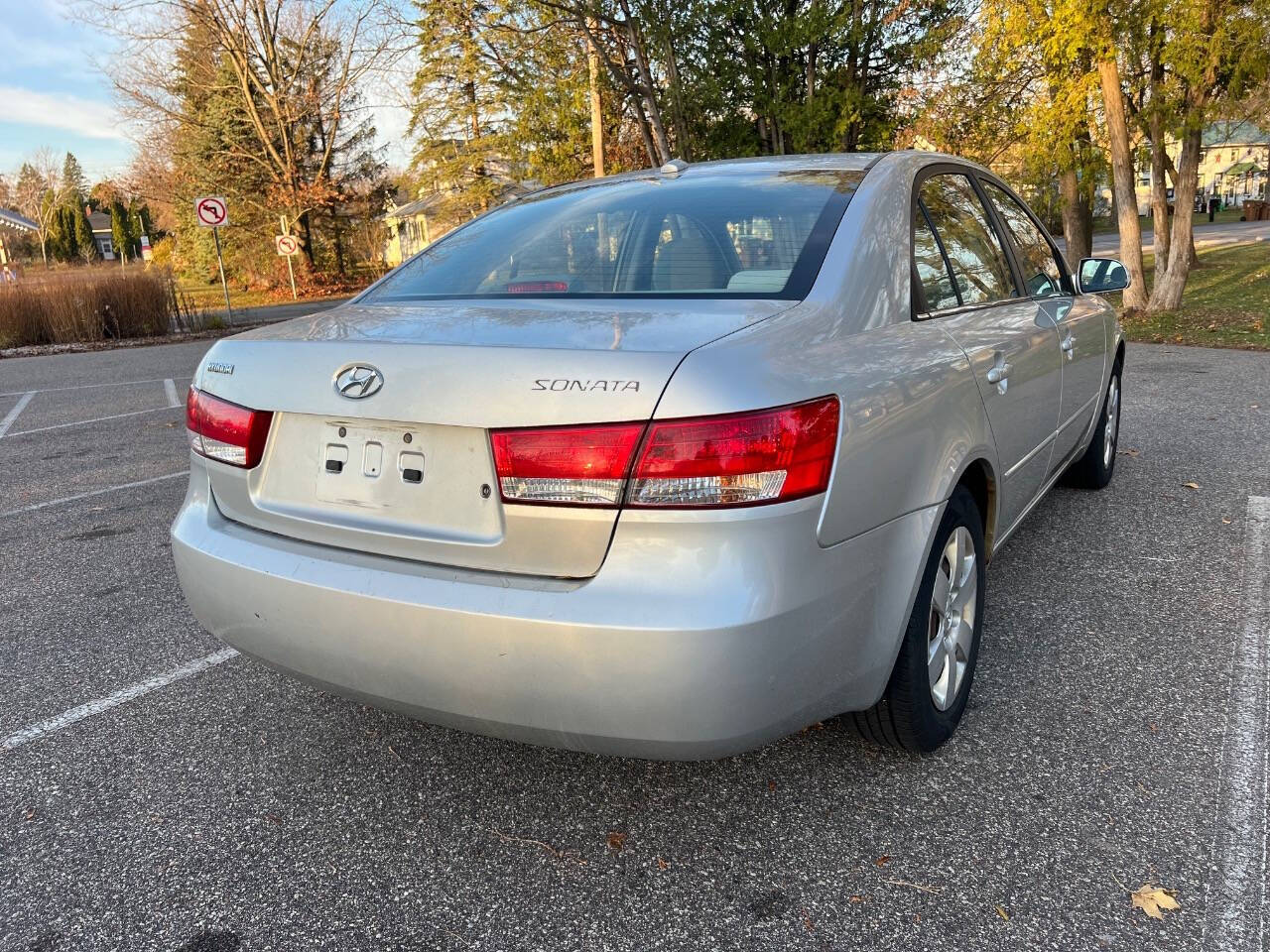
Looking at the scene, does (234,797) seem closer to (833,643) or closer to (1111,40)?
(833,643)

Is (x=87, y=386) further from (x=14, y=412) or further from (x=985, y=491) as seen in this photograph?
(x=985, y=491)

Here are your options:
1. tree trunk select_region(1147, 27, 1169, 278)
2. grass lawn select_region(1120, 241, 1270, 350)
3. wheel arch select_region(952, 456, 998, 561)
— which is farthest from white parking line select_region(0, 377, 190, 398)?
tree trunk select_region(1147, 27, 1169, 278)

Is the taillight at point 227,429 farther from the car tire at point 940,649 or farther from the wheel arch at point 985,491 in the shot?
the wheel arch at point 985,491

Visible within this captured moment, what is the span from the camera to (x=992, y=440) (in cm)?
268

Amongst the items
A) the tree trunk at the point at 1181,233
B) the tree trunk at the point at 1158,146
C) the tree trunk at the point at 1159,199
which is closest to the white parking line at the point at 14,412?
the tree trunk at the point at 1158,146

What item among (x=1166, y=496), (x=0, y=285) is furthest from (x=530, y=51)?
(x=1166, y=496)

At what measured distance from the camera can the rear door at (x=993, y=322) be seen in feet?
8.62

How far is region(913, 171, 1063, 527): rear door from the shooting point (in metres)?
2.63

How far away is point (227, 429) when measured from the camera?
7.40ft

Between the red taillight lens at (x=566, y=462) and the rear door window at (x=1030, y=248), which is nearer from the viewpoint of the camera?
the red taillight lens at (x=566, y=462)

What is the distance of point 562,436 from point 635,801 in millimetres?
1115

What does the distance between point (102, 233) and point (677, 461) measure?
10840cm

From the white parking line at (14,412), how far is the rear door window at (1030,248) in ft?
27.5

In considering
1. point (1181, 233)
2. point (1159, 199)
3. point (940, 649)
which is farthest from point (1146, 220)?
point (940, 649)
